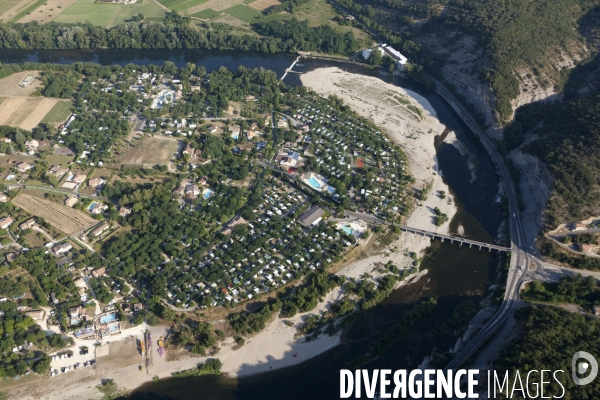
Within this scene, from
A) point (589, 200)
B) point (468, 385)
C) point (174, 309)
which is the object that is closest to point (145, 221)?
point (174, 309)

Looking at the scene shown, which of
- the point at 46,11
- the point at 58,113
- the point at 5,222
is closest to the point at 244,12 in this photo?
the point at 46,11

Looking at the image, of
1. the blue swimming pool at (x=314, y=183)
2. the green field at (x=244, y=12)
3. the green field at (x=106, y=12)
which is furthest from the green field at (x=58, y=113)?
the green field at (x=244, y=12)

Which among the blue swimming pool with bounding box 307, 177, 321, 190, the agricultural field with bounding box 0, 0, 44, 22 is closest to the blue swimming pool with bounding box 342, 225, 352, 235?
the blue swimming pool with bounding box 307, 177, 321, 190

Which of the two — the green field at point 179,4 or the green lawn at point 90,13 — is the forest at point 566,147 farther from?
the green lawn at point 90,13

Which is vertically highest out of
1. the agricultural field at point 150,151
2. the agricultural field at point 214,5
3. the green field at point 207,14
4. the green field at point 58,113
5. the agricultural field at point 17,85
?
the agricultural field at point 214,5

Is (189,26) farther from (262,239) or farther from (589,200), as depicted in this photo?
(589,200)

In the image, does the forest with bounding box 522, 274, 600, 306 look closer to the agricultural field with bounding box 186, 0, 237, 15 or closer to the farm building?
the farm building
